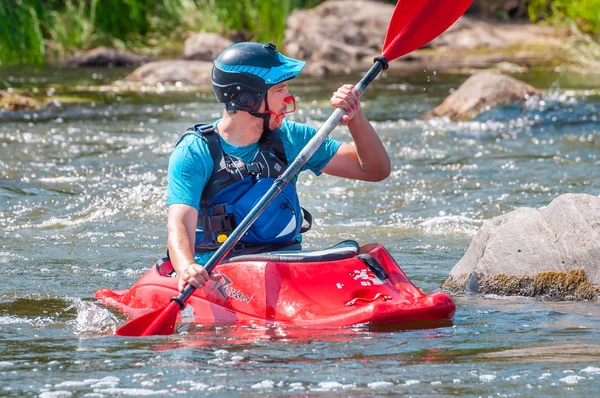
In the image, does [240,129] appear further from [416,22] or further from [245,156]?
[416,22]

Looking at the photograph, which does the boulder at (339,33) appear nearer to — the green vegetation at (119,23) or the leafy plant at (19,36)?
the green vegetation at (119,23)

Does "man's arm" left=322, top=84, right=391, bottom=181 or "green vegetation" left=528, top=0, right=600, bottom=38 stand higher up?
"green vegetation" left=528, top=0, right=600, bottom=38

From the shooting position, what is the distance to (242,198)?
4250 mm

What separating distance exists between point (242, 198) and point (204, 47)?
1293 centimetres

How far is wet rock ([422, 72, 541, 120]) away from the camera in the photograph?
11.0 m

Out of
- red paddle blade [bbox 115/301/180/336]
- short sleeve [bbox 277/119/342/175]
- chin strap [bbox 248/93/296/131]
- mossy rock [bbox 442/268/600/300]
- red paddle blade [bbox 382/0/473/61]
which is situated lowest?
mossy rock [bbox 442/268/600/300]

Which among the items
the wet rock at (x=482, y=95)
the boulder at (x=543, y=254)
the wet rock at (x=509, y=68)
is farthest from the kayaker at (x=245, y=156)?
the wet rock at (x=509, y=68)

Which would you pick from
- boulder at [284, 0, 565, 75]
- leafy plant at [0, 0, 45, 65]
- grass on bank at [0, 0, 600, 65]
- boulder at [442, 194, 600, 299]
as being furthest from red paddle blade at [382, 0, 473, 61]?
leafy plant at [0, 0, 45, 65]

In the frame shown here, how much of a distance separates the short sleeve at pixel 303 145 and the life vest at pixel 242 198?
0.05 meters

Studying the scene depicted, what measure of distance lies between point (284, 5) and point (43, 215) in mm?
11867

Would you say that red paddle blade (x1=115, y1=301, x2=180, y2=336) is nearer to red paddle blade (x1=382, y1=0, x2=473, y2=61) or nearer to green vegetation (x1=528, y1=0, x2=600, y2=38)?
red paddle blade (x1=382, y1=0, x2=473, y2=61)

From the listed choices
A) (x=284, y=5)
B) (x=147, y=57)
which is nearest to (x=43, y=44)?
(x=147, y=57)

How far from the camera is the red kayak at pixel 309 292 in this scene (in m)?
3.99

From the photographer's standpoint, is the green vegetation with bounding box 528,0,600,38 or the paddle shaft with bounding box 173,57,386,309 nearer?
the paddle shaft with bounding box 173,57,386,309
